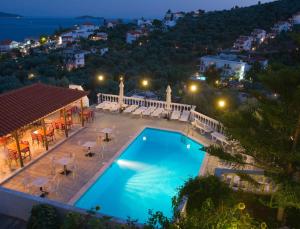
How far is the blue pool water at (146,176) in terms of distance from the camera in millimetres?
8484

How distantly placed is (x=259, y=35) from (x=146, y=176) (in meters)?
63.0

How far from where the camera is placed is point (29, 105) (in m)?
10.6

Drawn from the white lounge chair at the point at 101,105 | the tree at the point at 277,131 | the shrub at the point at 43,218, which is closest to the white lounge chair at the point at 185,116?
the white lounge chair at the point at 101,105

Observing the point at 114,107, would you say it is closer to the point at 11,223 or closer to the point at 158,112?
the point at 158,112

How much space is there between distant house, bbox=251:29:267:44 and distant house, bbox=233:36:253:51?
1.30 meters

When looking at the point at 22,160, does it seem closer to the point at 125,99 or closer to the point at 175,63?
the point at 125,99

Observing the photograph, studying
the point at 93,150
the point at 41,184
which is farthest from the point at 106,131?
the point at 41,184

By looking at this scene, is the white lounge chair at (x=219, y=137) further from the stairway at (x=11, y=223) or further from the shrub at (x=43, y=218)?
the stairway at (x=11, y=223)

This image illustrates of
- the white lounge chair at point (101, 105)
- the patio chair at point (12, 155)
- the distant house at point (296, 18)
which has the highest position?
the distant house at point (296, 18)

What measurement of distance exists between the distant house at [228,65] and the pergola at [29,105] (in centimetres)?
4371

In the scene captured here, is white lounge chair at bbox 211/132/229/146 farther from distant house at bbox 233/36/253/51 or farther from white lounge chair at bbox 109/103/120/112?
distant house at bbox 233/36/253/51

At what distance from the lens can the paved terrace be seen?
28.6ft

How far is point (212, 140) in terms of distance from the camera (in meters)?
12.2

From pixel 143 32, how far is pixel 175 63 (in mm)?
31416
